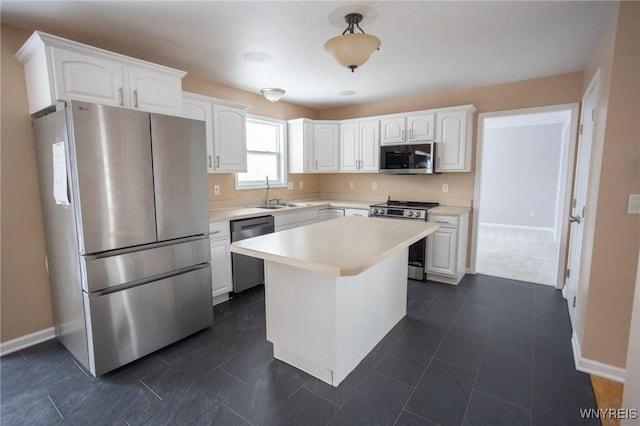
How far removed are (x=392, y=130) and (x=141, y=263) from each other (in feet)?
11.0

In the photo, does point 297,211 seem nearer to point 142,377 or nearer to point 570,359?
point 142,377

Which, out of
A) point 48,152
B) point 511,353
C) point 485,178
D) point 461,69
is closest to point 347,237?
point 511,353

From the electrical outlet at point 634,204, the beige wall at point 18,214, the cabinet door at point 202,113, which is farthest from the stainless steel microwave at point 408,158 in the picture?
the beige wall at point 18,214

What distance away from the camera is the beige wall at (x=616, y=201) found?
1.80 metres

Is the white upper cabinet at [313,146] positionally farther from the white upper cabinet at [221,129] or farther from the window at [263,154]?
the white upper cabinet at [221,129]

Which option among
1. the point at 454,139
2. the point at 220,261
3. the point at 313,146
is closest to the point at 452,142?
the point at 454,139

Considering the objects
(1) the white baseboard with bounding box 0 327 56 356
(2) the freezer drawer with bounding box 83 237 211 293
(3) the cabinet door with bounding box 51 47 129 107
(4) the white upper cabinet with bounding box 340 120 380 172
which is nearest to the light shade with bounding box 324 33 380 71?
(3) the cabinet door with bounding box 51 47 129 107

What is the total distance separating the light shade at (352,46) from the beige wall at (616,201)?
58.5 inches

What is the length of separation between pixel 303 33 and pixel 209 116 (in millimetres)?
1367

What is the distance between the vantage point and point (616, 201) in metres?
1.88

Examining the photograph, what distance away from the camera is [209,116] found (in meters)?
3.15

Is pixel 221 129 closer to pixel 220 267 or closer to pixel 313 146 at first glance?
pixel 220 267

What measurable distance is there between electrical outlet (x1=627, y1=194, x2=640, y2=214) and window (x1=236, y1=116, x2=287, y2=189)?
3545mm

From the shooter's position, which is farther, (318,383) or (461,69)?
(461,69)
